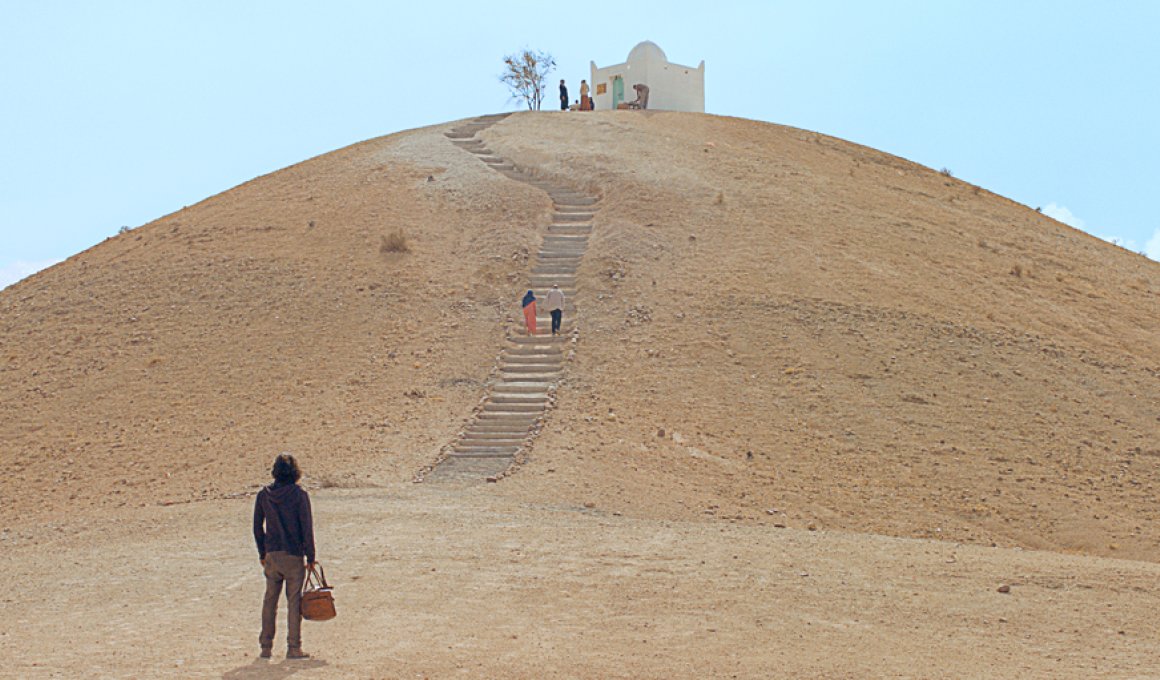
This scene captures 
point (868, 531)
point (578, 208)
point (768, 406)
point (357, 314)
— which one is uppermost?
point (578, 208)

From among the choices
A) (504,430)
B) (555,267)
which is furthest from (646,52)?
(504,430)

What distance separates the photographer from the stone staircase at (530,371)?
1730cm

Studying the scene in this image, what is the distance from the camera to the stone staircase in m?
17.3

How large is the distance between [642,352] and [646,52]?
810 inches

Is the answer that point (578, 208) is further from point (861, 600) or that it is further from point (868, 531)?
point (861, 600)

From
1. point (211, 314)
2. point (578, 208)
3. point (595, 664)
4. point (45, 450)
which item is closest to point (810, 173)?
point (578, 208)

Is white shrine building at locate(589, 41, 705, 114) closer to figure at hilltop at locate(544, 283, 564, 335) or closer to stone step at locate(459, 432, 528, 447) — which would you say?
figure at hilltop at locate(544, 283, 564, 335)

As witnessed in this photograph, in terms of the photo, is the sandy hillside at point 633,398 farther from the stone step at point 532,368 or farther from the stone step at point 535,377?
the stone step at point 535,377

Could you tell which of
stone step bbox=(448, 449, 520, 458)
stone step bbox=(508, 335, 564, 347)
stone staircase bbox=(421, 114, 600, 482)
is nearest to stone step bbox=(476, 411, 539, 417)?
stone staircase bbox=(421, 114, 600, 482)

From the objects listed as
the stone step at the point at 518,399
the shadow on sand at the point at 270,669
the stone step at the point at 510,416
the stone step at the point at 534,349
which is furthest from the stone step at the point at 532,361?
the shadow on sand at the point at 270,669

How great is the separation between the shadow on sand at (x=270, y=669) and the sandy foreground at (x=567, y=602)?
0.03m

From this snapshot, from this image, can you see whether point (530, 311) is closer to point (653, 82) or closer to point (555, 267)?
point (555, 267)

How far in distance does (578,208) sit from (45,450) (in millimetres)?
13795

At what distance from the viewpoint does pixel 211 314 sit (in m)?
23.2
